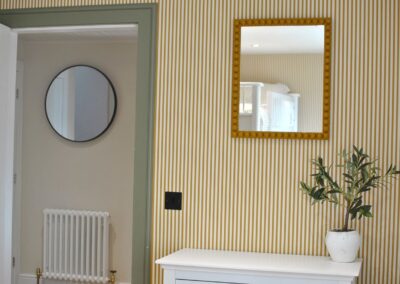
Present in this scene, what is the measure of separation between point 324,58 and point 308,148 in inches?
18.5

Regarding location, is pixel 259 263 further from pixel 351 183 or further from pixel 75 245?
pixel 75 245

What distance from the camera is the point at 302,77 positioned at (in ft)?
12.1

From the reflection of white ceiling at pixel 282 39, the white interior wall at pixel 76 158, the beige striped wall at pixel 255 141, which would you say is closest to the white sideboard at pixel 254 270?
the beige striped wall at pixel 255 141

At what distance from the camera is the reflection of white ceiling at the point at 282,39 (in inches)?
145

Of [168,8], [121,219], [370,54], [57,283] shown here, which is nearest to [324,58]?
[370,54]

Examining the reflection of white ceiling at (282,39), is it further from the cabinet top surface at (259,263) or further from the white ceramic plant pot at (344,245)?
the cabinet top surface at (259,263)

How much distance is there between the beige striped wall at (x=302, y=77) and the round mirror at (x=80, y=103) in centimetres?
225

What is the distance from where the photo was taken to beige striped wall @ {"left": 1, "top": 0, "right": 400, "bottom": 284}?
3.62 m

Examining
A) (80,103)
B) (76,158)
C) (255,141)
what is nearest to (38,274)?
(76,158)

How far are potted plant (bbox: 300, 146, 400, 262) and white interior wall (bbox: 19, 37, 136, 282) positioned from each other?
2.45 meters

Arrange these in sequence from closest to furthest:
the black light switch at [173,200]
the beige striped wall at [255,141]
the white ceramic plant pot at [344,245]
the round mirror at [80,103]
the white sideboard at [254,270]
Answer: the white sideboard at [254,270], the white ceramic plant pot at [344,245], the beige striped wall at [255,141], the black light switch at [173,200], the round mirror at [80,103]

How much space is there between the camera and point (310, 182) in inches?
146

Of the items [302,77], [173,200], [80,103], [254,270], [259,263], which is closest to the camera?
[254,270]

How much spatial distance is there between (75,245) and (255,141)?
262 centimetres
